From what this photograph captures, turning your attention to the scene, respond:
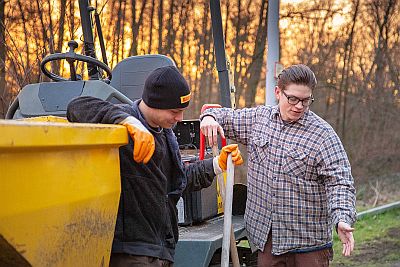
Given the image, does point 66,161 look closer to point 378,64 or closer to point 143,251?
point 143,251

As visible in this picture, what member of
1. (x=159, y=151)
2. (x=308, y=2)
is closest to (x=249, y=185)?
(x=159, y=151)

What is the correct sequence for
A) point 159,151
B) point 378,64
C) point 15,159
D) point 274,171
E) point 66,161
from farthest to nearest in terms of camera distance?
point 378,64 < point 274,171 < point 159,151 < point 66,161 < point 15,159

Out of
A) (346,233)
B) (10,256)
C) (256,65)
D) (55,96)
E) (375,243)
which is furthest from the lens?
(256,65)

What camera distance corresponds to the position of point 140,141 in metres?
2.96

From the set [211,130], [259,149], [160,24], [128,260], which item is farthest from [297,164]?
[160,24]

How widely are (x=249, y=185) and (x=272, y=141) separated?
29cm

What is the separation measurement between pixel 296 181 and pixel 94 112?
1.22 m

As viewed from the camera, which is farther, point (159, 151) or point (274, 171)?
point (274, 171)

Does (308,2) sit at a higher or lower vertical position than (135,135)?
higher

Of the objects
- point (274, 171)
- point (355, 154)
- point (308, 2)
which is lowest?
point (355, 154)

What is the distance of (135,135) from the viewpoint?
9.76 feet

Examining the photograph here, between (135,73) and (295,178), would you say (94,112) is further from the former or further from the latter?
(135,73)

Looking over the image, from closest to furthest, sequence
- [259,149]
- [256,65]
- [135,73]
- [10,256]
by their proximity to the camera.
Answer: [10,256]
[259,149]
[135,73]
[256,65]

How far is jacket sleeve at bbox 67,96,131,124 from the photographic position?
3.09 metres
